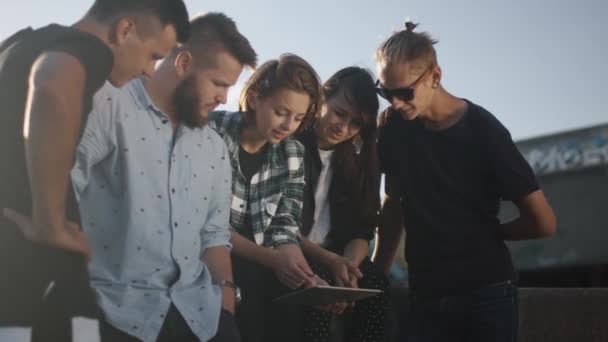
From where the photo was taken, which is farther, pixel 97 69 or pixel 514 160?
pixel 514 160

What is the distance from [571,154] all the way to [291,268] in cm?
1944

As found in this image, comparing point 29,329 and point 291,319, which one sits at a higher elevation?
point 29,329

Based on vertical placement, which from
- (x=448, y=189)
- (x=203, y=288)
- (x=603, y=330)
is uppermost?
(x=448, y=189)

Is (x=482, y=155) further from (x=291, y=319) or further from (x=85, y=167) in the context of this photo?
(x=85, y=167)

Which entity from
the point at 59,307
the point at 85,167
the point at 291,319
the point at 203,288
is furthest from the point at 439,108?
the point at 59,307

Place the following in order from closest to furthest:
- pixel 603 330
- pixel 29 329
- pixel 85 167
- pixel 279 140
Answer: pixel 29 329 < pixel 85 167 < pixel 279 140 < pixel 603 330

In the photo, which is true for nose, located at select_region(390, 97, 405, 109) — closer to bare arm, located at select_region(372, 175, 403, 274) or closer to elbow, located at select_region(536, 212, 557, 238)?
bare arm, located at select_region(372, 175, 403, 274)

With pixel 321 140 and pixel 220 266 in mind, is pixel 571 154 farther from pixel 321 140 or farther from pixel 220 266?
pixel 220 266

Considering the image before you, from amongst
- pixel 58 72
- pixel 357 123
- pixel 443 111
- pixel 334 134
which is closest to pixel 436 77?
pixel 443 111

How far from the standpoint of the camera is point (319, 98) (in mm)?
3449

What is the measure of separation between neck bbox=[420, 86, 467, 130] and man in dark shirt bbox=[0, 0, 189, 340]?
1.81m

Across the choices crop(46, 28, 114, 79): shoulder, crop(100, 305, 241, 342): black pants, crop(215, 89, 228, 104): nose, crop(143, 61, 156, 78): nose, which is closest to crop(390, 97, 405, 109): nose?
crop(215, 89, 228, 104): nose

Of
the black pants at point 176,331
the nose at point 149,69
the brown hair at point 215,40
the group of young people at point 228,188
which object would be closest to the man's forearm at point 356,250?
the group of young people at point 228,188

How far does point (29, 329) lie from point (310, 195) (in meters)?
1.76
